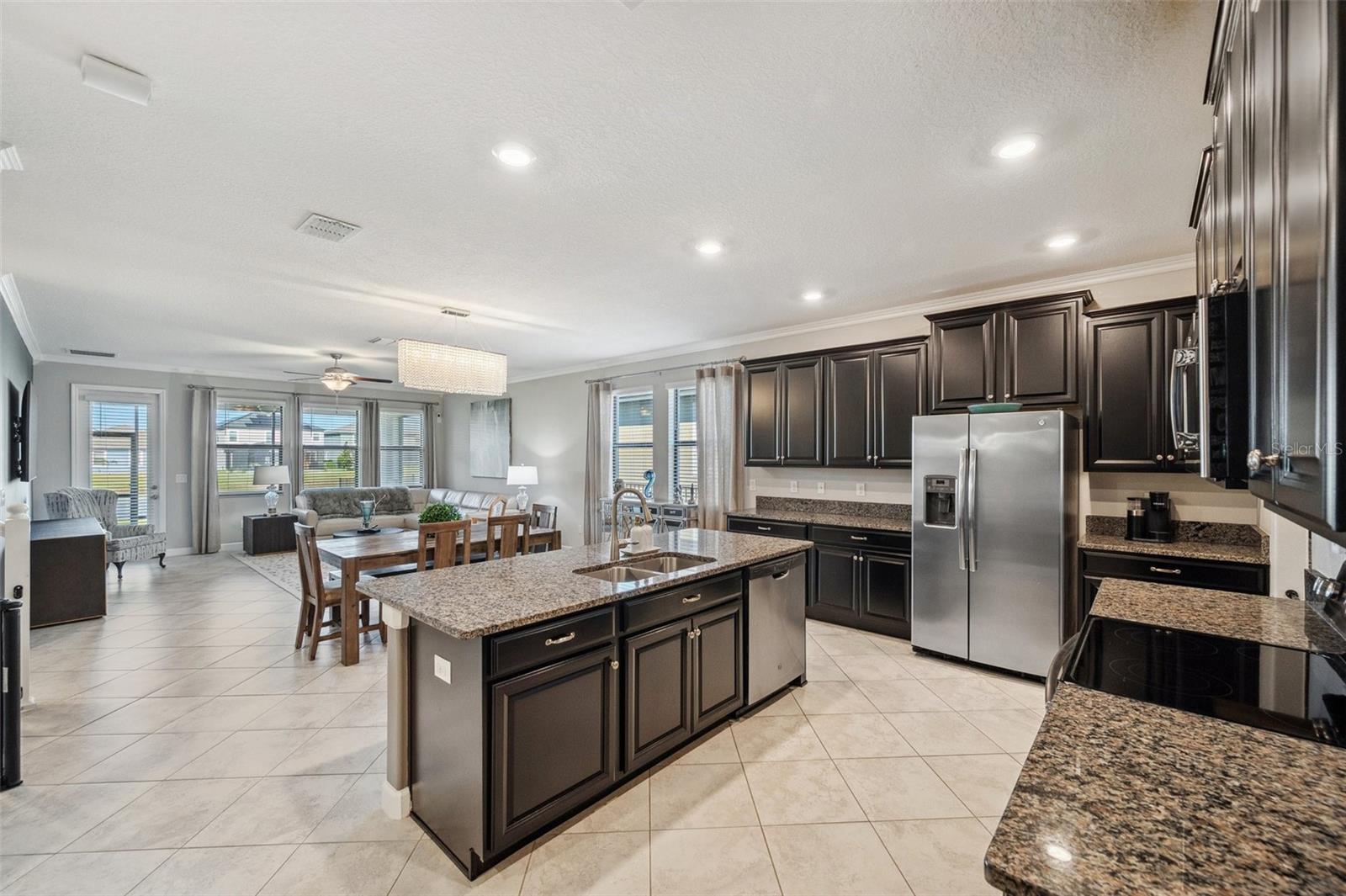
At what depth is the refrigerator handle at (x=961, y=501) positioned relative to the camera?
3723 millimetres

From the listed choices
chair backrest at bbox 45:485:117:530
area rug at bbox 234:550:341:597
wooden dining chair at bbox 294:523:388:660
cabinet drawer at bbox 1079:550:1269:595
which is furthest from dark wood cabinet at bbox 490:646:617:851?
chair backrest at bbox 45:485:117:530

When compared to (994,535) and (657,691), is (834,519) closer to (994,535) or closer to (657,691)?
(994,535)

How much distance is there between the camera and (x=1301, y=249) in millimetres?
729

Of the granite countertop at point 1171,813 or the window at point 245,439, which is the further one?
the window at point 245,439

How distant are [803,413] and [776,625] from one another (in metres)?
2.27

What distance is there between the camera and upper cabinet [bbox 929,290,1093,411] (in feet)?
11.8

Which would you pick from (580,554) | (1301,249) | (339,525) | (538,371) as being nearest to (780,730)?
(580,554)

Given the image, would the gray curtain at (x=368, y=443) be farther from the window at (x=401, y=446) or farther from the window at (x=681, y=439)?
the window at (x=681, y=439)

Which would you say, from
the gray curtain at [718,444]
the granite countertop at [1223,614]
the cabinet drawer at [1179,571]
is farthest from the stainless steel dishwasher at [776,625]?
the gray curtain at [718,444]

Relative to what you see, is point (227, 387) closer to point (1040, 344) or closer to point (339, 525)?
point (339, 525)

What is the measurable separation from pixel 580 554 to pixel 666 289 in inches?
83.5

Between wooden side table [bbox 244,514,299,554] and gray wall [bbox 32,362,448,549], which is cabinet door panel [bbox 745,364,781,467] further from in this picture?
gray wall [bbox 32,362,448,549]

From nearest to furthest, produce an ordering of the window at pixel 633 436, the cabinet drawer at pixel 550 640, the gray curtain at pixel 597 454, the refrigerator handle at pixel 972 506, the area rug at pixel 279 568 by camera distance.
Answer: the cabinet drawer at pixel 550 640
the refrigerator handle at pixel 972 506
the area rug at pixel 279 568
the window at pixel 633 436
the gray curtain at pixel 597 454

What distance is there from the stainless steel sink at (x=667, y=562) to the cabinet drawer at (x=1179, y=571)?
7.80 ft
